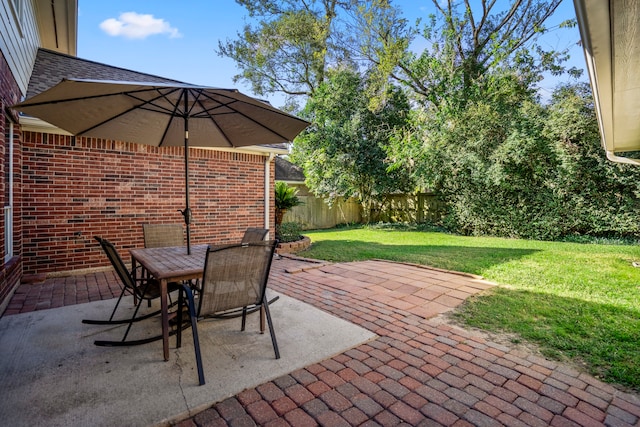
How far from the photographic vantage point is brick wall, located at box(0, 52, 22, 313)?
3703 millimetres

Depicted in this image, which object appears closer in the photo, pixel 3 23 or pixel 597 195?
pixel 3 23

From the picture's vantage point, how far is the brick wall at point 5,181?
3.70 m

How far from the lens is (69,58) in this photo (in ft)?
22.6

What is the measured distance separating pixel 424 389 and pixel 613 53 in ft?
9.03

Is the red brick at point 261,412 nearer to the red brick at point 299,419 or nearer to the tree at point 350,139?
the red brick at point 299,419

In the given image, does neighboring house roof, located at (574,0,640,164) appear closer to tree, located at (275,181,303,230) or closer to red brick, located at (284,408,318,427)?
red brick, located at (284,408,318,427)

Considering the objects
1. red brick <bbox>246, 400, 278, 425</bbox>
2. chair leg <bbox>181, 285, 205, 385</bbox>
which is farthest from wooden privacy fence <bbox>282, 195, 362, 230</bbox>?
red brick <bbox>246, 400, 278, 425</bbox>

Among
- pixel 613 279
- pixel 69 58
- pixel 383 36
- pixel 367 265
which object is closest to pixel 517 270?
pixel 613 279

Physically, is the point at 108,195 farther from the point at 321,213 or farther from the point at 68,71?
the point at 321,213

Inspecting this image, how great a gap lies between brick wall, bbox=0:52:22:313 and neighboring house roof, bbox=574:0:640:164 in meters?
5.43

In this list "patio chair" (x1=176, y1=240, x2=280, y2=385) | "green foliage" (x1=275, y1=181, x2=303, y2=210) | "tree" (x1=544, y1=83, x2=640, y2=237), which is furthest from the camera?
"green foliage" (x1=275, y1=181, x2=303, y2=210)

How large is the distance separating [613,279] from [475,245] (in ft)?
13.0

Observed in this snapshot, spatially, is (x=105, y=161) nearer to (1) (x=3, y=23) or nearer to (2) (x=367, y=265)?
(1) (x=3, y=23)

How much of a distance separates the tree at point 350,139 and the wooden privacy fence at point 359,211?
1.04 m
